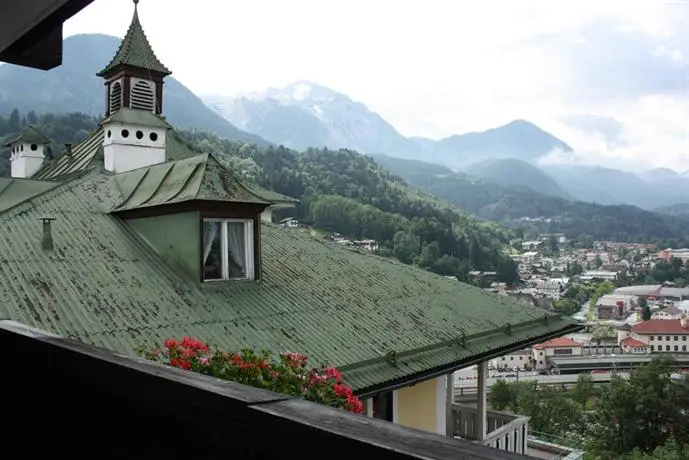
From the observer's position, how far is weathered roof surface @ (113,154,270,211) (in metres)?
9.50

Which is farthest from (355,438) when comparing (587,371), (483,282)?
(483,282)

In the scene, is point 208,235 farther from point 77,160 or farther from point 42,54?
point 77,160

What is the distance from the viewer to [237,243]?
10070mm

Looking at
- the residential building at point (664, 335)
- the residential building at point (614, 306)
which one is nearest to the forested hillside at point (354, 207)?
the residential building at point (614, 306)

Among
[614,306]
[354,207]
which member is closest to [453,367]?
[354,207]

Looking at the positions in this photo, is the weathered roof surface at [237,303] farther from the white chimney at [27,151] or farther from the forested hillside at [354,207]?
the forested hillside at [354,207]

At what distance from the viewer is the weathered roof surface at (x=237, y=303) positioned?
7.75 meters

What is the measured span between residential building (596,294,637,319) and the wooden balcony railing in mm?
150308

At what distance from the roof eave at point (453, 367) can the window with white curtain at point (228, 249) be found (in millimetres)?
3001

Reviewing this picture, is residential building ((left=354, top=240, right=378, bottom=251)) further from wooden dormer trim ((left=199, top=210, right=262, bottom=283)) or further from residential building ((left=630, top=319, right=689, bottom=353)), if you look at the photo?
wooden dormer trim ((left=199, top=210, right=262, bottom=283))

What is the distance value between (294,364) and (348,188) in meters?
146

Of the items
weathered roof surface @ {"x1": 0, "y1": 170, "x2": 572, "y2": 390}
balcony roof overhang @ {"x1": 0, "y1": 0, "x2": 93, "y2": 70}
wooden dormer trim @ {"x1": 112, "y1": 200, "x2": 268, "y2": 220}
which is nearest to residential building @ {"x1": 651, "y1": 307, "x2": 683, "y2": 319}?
weathered roof surface @ {"x1": 0, "y1": 170, "x2": 572, "y2": 390}

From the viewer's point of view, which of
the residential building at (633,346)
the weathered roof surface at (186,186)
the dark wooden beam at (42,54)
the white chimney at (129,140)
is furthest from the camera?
the residential building at (633,346)

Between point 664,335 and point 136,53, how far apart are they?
122 meters
